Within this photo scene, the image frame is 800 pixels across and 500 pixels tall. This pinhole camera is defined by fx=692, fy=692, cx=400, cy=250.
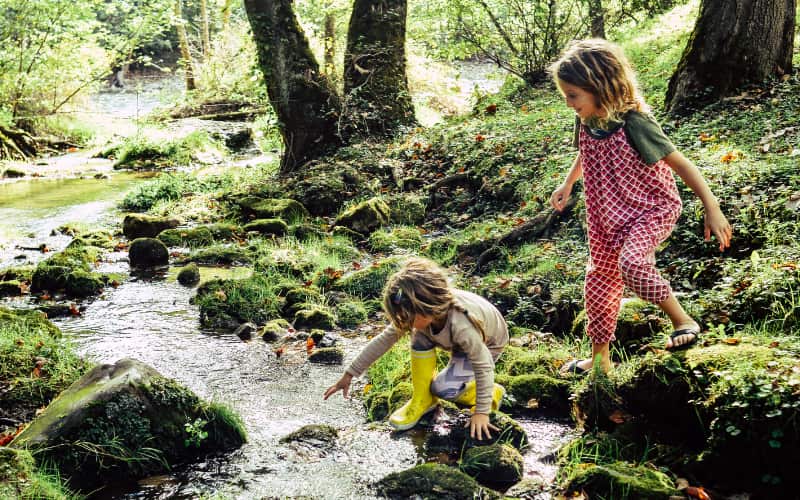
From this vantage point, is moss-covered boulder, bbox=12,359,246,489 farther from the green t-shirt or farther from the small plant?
the green t-shirt

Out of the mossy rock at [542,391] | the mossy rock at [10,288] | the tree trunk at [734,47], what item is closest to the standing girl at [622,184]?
the mossy rock at [542,391]

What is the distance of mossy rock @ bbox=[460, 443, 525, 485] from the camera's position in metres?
3.52

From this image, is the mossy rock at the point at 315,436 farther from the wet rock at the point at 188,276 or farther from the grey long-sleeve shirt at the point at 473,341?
the wet rock at the point at 188,276

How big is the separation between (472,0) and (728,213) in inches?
368

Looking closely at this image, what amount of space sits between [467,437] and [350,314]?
9.85ft

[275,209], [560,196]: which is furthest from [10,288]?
[560,196]

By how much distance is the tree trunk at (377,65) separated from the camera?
12.8 m

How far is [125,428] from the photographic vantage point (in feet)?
12.9

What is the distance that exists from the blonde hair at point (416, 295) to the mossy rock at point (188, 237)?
258 inches

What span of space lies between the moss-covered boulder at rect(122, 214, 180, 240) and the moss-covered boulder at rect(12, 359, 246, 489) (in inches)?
255

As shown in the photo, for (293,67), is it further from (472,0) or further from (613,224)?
(613,224)

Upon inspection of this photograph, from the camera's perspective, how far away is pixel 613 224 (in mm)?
3811

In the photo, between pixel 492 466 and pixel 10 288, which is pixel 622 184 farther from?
pixel 10 288

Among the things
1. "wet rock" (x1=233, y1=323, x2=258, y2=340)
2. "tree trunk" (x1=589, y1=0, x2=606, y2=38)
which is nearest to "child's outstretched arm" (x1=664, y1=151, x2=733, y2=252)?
"wet rock" (x1=233, y1=323, x2=258, y2=340)
